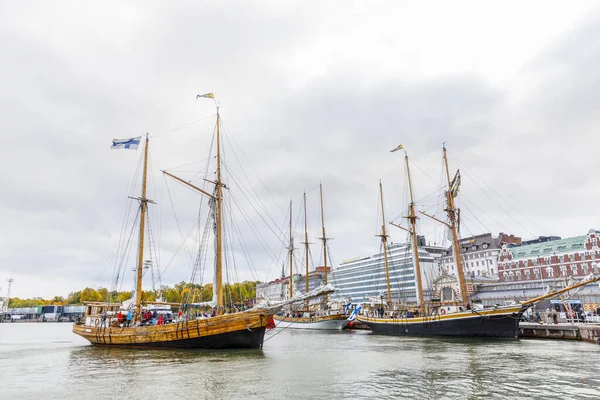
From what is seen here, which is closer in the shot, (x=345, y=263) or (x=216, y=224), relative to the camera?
(x=216, y=224)

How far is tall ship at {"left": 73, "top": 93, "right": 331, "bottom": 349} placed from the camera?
30.8m

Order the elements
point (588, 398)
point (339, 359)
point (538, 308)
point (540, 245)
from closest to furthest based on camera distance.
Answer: point (588, 398), point (339, 359), point (538, 308), point (540, 245)

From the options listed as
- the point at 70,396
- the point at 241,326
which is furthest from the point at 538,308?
the point at 70,396

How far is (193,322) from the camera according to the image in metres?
31.2

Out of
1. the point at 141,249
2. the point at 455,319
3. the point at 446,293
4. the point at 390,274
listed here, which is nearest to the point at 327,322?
the point at 455,319

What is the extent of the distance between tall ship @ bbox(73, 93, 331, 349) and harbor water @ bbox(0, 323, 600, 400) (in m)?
1.51

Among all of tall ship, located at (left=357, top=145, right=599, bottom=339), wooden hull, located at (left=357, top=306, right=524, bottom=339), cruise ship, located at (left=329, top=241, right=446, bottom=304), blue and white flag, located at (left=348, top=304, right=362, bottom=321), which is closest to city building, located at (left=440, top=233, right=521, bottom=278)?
cruise ship, located at (left=329, top=241, right=446, bottom=304)

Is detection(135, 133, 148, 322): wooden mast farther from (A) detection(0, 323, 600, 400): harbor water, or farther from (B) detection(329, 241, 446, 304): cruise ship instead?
(B) detection(329, 241, 446, 304): cruise ship

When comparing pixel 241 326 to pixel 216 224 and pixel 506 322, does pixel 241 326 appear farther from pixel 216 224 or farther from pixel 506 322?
pixel 506 322

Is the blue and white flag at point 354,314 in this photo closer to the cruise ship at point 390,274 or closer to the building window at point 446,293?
the building window at point 446,293

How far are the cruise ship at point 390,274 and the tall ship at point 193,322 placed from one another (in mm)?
88349

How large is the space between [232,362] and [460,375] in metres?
13.9

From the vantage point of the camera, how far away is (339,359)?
27875mm

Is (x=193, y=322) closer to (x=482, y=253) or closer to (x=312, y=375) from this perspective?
(x=312, y=375)
